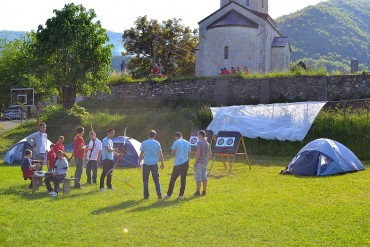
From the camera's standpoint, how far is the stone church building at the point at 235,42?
42938mm

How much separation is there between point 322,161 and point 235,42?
90.1 feet

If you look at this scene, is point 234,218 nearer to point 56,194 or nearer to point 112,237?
point 112,237

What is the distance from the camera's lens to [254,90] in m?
33.4

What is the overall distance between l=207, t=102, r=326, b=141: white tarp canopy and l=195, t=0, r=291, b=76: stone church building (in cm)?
1802

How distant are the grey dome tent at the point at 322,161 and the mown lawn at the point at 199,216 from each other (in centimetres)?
140

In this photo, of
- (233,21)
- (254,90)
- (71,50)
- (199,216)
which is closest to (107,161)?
(199,216)

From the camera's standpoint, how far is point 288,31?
517 ft

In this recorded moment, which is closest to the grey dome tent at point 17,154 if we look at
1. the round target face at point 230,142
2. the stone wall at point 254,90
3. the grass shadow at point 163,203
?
the round target face at point 230,142

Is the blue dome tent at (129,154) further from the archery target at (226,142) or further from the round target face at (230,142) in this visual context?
the round target face at (230,142)

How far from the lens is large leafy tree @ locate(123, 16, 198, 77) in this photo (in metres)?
57.3

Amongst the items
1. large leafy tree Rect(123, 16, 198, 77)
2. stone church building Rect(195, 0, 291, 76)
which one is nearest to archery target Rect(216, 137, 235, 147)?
stone church building Rect(195, 0, 291, 76)

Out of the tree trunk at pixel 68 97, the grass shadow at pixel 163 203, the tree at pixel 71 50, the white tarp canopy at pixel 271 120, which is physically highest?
the tree at pixel 71 50

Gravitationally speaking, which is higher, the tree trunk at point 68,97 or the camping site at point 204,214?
the tree trunk at point 68,97

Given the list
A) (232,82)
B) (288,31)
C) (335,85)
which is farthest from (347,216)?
(288,31)
